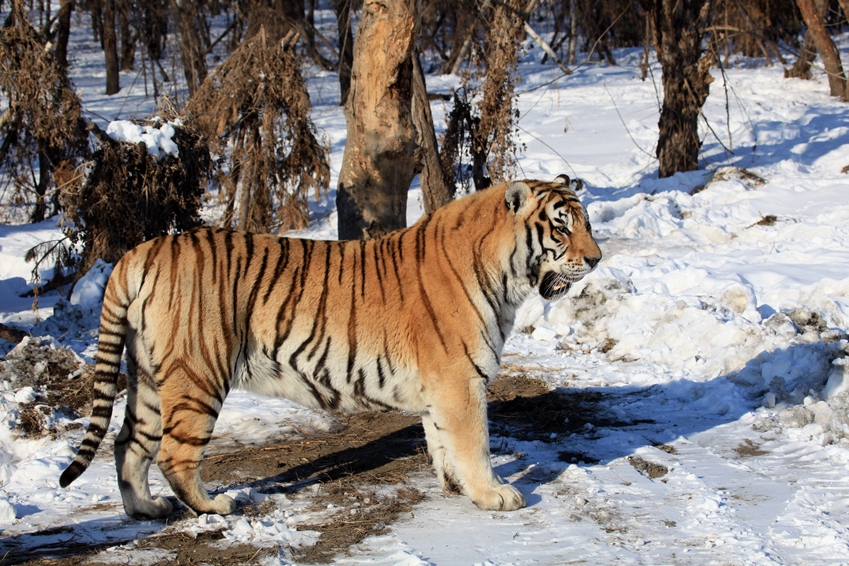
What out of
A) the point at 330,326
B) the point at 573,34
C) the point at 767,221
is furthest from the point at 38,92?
the point at 573,34

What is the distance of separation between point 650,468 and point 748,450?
72 centimetres

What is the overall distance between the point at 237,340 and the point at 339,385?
1.94ft

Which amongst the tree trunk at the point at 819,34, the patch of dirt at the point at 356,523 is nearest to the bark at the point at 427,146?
the patch of dirt at the point at 356,523

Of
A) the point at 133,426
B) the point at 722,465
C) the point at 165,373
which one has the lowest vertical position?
the point at 722,465

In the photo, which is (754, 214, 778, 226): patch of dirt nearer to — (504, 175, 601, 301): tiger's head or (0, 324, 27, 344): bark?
(504, 175, 601, 301): tiger's head

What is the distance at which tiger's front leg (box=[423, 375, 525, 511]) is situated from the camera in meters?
4.09

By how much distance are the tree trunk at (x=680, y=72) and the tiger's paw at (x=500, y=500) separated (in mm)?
9261

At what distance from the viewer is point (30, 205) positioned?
13133 millimetres

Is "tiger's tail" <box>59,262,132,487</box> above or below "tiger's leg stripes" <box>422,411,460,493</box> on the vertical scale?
above

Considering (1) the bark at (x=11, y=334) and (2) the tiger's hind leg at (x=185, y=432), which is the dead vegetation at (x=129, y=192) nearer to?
(1) the bark at (x=11, y=334)

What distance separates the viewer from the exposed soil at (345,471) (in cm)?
356

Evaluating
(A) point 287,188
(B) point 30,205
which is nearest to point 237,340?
(A) point 287,188

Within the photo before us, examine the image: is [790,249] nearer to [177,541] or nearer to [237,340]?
[237,340]

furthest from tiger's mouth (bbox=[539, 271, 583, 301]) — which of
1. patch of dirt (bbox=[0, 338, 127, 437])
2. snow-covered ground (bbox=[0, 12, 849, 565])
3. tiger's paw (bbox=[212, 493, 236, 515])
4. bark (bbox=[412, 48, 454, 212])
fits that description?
bark (bbox=[412, 48, 454, 212])
